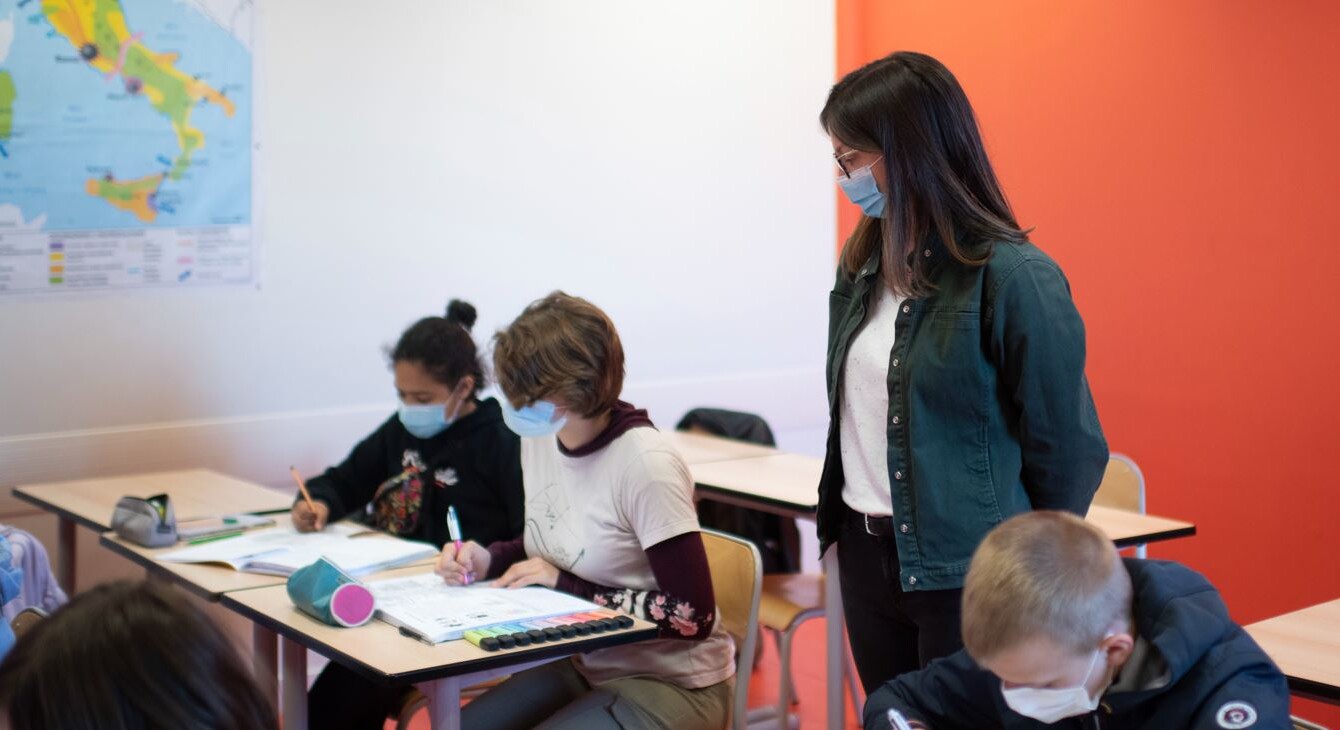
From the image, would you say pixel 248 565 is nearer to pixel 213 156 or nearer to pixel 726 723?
pixel 726 723

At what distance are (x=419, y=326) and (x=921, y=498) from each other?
140 cm

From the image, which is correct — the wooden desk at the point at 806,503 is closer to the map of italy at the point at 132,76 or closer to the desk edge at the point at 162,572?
the desk edge at the point at 162,572

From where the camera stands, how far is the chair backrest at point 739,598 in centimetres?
249

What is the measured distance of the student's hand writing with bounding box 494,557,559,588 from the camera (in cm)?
240

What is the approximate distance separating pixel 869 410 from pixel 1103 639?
64 centimetres

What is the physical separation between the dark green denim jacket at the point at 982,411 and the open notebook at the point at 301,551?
1.12 meters

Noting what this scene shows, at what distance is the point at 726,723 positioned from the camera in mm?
2350

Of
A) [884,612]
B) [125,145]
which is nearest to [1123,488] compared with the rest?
[884,612]

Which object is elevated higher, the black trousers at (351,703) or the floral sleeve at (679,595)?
the floral sleeve at (679,595)

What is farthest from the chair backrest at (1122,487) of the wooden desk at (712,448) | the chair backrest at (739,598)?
the chair backrest at (739,598)

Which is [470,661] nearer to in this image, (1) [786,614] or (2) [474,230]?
(1) [786,614]

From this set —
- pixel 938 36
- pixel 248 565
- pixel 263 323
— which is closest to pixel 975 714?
pixel 248 565

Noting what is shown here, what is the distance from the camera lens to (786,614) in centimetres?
332

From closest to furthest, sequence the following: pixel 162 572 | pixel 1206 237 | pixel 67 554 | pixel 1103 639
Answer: pixel 1103 639 → pixel 162 572 → pixel 67 554 → pixel 1206 237
